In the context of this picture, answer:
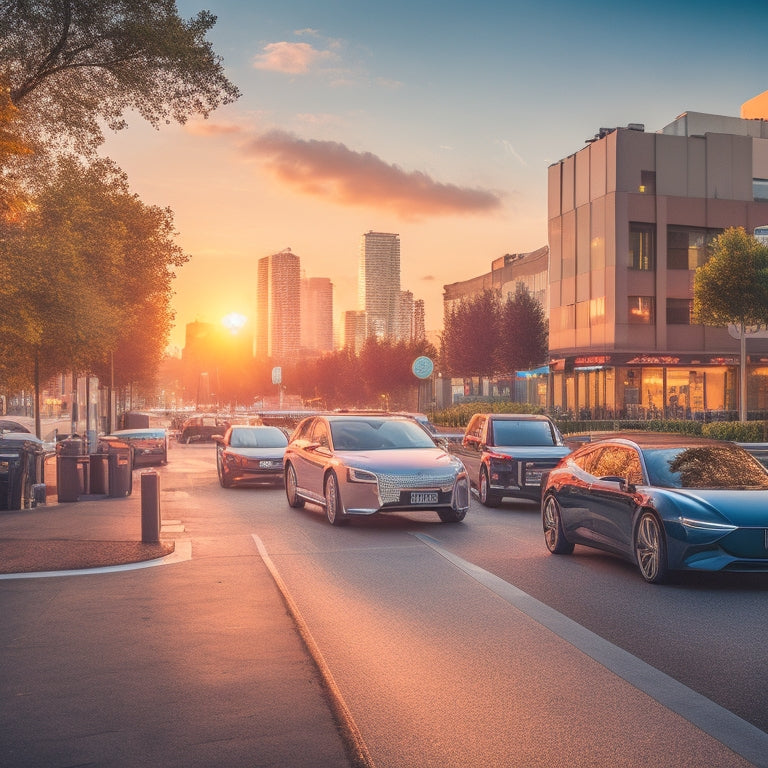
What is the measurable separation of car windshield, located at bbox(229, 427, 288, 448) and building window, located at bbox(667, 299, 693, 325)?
4081cm

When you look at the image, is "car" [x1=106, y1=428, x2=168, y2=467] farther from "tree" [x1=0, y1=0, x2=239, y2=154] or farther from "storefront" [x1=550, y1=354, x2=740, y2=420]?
"storefront" [x1=550, y1=354, x2=740, y2=420]

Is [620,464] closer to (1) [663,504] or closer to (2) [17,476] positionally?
(1) [663,504]

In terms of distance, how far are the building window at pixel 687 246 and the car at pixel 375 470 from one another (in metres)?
48.1

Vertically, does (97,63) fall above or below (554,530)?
above

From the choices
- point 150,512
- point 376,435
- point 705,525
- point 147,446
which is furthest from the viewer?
point 147,446

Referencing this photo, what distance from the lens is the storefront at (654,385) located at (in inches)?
2266

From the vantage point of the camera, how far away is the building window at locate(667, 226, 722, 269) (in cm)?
6144

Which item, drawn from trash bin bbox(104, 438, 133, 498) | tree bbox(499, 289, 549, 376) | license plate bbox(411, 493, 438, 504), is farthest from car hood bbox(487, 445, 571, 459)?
tree bbox(499, 289, 549, 376)

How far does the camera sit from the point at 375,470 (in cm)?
1444

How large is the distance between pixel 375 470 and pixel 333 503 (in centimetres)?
103

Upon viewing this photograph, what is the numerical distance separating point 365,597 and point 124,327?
37.0m

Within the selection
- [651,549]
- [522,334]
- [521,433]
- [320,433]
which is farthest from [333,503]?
[522,334]

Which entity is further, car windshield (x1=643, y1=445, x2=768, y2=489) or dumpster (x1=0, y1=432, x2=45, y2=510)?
dumpster (x1=0, y1=432, x2=45, y2=510)

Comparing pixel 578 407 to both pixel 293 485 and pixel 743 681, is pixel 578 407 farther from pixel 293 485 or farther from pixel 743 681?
pixel 743 681
